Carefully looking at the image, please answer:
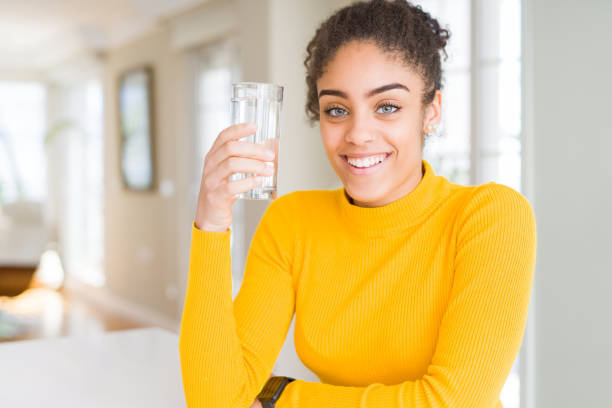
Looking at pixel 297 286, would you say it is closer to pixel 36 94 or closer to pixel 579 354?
pixel 579 354

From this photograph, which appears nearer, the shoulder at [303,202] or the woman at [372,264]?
the woman at [372,264]

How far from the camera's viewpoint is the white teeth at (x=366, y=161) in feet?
3.60

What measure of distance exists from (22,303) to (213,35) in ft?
12.3

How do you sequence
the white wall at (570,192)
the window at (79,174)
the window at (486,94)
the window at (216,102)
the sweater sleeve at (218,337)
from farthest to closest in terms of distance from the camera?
the window at (79,174), the window at (216,102), the window at (486,94), the white wall at (570,192), the sweater sleeve at (218,337)

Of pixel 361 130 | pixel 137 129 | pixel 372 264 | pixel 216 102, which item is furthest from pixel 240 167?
pixel 137 129

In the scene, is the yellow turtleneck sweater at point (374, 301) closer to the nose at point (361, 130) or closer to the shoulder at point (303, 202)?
the shoulder at point (303, 202)

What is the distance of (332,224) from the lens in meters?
1.26

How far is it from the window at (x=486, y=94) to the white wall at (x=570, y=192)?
0.20m

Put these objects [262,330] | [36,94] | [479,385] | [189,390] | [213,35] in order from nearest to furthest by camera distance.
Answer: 1. [479,385]
2. [189,390]
3. [262,330]
4. [213,35]
5. [36,94]

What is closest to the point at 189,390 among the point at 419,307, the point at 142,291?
the point at 419,307

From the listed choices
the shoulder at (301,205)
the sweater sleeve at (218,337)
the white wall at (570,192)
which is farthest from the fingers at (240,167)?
the white wall at (570,192)

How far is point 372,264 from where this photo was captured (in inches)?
45.9

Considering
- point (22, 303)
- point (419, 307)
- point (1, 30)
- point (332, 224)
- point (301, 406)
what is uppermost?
point (1, 30)

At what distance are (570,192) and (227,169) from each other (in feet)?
5.21
